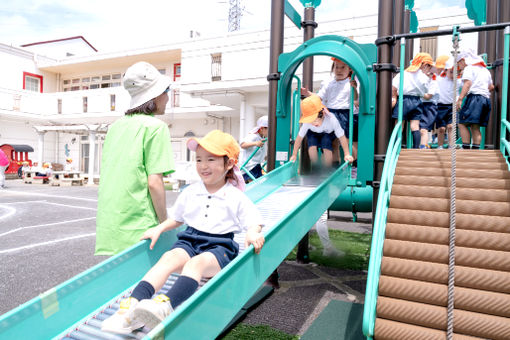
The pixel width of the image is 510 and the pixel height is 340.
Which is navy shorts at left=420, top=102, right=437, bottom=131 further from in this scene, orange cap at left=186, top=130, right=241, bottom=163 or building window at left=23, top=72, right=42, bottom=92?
building window at left=23, top=72, right=42, bottom=92

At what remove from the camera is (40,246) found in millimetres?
6664

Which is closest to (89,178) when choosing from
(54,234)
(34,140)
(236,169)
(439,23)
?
(34,140)

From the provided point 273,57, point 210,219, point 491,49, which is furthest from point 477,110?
point 210,219

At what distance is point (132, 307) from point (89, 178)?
20775 mm

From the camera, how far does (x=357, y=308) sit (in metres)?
4.13

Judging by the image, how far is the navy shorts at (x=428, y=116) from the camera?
5777mm

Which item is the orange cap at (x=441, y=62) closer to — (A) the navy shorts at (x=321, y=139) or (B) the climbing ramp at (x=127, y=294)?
(A) the navy shorts at (x=321, y=139)

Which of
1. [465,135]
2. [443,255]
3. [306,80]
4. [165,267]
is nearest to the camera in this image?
[165,267]

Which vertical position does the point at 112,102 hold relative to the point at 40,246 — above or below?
above

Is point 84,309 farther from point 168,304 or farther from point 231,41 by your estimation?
point 231,41

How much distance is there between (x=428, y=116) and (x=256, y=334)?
14.2ft

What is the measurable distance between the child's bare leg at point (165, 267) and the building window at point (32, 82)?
30.6 m

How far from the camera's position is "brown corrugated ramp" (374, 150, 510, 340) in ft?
8.16

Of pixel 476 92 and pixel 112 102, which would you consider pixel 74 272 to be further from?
pixel 112 102
